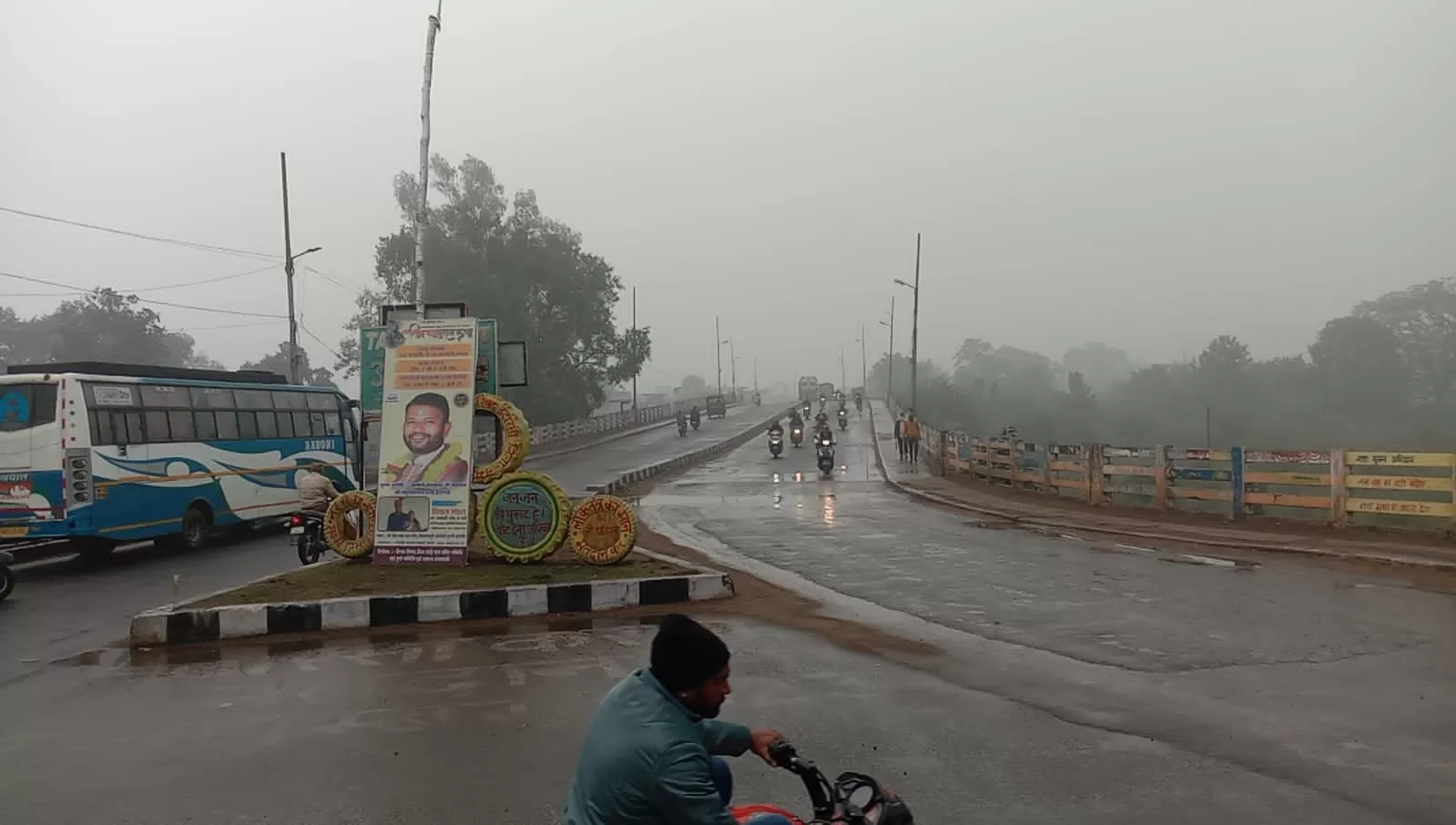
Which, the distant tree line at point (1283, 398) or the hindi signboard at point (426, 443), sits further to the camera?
the distant tree line at point (1283, 398)

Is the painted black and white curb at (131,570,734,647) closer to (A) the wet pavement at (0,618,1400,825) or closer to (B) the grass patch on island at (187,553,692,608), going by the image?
(B) the grass patch on island at (187,553,692,608)

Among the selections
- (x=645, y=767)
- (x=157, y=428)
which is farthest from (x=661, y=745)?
(x=157, y=428)

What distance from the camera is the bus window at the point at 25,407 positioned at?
1363cm

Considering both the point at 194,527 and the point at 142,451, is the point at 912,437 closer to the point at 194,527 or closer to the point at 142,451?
the point at 194,527

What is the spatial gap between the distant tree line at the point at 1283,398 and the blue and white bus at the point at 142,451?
46.4m

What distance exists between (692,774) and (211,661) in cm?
674

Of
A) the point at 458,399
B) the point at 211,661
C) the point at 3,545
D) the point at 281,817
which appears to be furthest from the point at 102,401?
the point at 281,817

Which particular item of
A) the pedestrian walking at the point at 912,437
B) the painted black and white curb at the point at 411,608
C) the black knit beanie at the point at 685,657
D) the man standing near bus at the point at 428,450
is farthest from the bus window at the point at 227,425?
the pedestrian walking at the point at 912,437

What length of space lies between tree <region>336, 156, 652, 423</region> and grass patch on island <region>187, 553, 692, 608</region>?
140 ft

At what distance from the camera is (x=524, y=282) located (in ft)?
192

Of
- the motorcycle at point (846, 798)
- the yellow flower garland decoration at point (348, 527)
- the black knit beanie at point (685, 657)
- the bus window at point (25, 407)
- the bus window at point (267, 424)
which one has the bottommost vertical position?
the yellow flower garland decoration at point (348, 527)

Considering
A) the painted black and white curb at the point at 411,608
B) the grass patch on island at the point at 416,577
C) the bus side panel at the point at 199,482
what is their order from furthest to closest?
1. the bus side panel at the point at 199,482
2. the grass patch on island at the point at 416,577
3. the painted black and white curb at the point at 411,608

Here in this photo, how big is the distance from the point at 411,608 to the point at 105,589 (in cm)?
560

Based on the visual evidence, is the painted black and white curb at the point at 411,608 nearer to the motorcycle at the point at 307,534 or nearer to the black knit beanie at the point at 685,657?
the motorcycle at the point at 307,534
